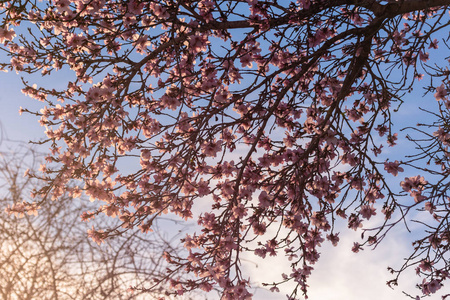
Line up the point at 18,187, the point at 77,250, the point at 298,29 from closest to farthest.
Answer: the point at 298,29
the point at 77,250
the point at 18,187

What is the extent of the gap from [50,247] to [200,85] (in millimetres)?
3610

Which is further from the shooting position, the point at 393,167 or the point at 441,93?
the point at 441,93

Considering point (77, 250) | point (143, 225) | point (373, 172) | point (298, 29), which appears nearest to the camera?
point (143, 225)

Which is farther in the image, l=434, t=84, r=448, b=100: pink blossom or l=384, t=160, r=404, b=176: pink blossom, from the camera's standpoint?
l=434, t=84, r=448, b=100: pink blossom

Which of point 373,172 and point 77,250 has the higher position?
point 77,250

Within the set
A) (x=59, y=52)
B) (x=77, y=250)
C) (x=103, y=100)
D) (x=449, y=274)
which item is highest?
(x=59, y=52)

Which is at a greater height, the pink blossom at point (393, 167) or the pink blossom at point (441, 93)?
the pink blossom at point (441, 93)

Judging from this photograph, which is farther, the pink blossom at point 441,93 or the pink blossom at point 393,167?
the pink blossom at point 441,93

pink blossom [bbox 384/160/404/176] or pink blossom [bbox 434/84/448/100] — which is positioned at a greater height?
pink blossom [bbox 434/84/448/100]

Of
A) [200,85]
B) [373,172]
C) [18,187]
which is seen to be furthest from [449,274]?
[18,187]

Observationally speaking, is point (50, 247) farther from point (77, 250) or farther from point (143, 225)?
point (143, 225)

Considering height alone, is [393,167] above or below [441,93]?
below

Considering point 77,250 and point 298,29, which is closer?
point 298,29

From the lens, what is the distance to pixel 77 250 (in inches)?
225
